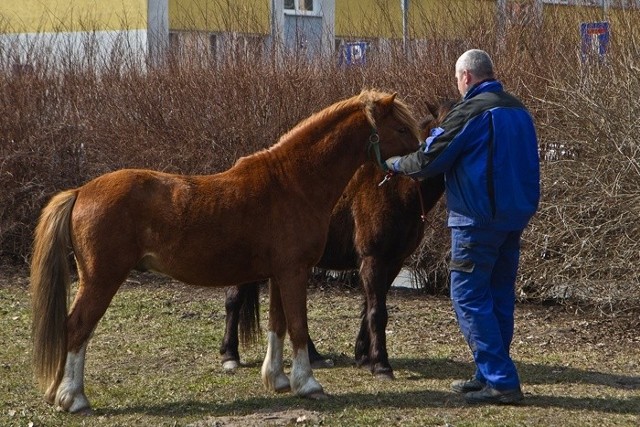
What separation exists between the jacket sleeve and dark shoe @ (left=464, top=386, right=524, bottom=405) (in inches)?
57.8

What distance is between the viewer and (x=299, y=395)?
7266mm

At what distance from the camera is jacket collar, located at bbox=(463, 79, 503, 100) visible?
705 centimetres

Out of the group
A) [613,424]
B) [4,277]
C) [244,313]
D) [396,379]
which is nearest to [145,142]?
[4,277]

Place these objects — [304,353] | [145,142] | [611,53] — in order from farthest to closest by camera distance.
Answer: [145,142] → [611,53] → [304,353]

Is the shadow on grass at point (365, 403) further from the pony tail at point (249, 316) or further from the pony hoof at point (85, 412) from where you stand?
the pony tail at point (249, 316)

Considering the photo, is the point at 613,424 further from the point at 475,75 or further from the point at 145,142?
the point at 145,142

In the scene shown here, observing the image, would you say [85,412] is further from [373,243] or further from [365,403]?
[373,243]

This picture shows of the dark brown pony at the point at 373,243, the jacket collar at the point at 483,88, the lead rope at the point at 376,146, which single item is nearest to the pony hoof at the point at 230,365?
the dark brown pony at the point at 373,243

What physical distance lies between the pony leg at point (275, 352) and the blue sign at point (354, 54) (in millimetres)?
6221

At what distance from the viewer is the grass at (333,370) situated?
22.6 ft

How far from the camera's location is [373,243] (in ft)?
27.0

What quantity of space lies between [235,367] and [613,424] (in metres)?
3.06

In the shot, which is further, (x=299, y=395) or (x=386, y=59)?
(x=386, y=59)

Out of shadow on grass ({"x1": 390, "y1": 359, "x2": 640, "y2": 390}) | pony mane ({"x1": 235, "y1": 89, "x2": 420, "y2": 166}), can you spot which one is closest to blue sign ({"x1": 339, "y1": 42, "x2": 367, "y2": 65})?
shadow on grass ({"x1": 390, "y1": 359, "x2": 640, "y2": 390})
